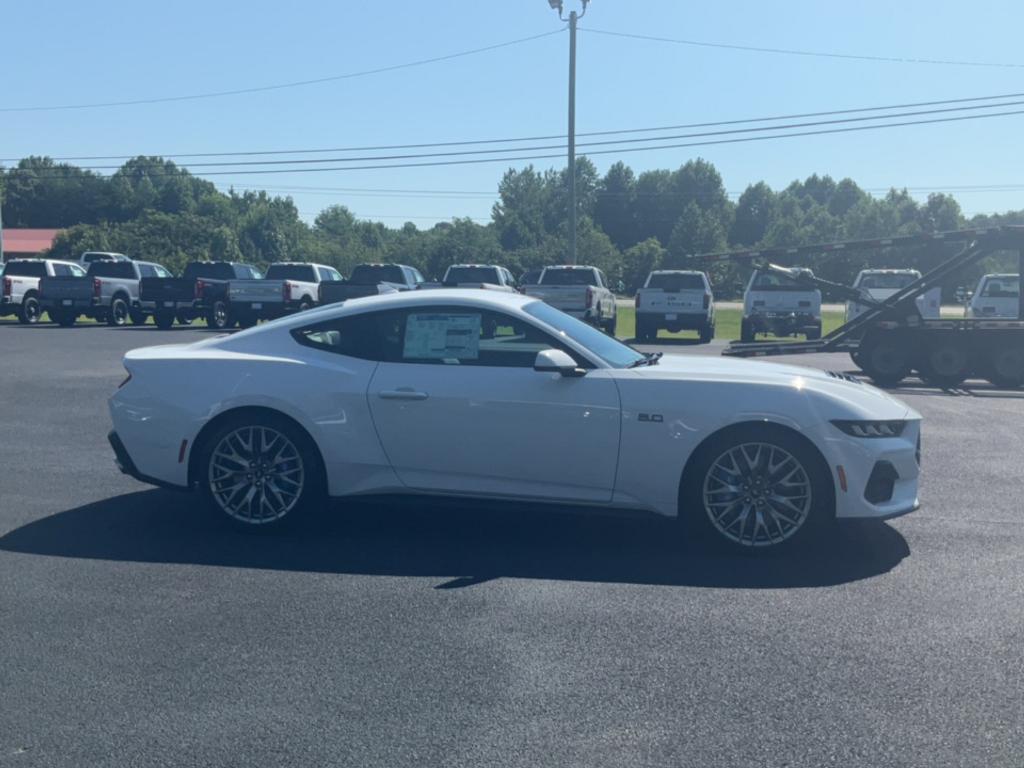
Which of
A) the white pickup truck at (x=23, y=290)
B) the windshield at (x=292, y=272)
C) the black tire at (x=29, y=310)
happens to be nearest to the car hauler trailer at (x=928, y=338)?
the windshield at (x=292, y=272)

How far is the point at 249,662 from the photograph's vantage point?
4.93 metres

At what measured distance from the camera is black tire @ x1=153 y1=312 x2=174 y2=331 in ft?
105

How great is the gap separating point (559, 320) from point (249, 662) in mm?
3283

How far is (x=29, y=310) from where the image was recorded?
33.8m

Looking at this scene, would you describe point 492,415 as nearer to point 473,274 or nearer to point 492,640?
point 492,640

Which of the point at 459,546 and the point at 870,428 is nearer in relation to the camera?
the point at 870,428

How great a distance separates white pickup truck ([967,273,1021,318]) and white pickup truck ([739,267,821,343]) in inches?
202

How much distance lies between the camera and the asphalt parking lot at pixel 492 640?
13.5 feet

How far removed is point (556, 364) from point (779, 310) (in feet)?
70.1

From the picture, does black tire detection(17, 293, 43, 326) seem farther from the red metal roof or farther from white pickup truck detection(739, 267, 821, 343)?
the red metal roof

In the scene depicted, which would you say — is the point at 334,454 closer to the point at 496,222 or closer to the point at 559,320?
the point at 559,320

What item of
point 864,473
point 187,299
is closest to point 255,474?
point 864,473

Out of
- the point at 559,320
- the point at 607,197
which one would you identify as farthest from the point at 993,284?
the point at 607,197

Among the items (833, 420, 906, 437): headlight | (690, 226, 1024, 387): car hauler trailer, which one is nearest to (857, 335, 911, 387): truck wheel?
(690, 226, 1024, 387): car hauler trailer
